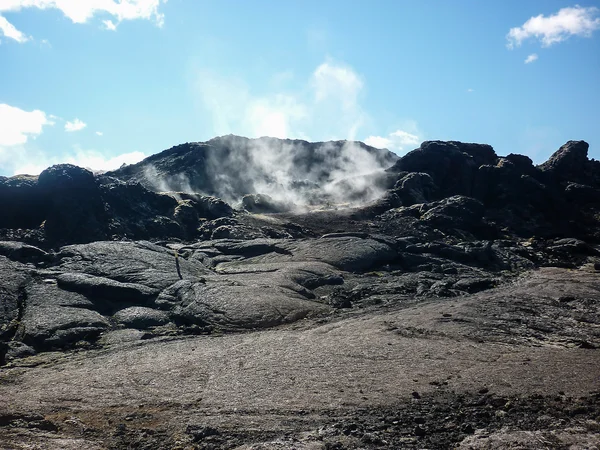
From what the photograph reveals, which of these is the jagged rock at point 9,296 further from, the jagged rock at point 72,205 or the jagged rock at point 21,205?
the jagged rock at point 21,205

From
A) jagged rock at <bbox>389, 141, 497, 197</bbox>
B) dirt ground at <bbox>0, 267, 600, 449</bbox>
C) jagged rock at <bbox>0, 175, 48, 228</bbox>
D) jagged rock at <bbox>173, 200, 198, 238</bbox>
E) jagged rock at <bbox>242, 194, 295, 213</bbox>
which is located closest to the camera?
dirt ground at <bbox>0, 267, 600, 449</bbox>

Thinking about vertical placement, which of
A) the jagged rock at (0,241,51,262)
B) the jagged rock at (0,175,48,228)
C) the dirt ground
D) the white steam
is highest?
the white steam

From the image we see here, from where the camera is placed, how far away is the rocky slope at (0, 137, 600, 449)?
20266 mm

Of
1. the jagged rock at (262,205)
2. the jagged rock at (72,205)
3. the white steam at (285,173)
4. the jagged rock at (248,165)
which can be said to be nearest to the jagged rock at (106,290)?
the jagged rock at (72,205)

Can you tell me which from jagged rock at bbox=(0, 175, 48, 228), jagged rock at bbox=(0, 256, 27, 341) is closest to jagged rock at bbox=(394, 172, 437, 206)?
jagged rock at bbox=(0, 175, 48, 228)

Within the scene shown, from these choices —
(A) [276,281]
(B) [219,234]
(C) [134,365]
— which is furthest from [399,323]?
(B) [219,234]

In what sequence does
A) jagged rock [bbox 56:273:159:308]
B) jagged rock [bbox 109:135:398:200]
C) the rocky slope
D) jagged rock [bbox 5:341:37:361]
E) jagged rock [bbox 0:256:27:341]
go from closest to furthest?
the rocky slope < jagged rock [bbox 5:341:37:361] < jagged rock [bbox 0:256:27:341] < jagged rock [bbox 56:273:159:308] < jagged rock [bbox 109:135:398:200]

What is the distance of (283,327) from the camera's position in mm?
34344

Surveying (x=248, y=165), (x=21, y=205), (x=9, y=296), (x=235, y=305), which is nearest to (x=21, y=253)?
(x=9, y=296)

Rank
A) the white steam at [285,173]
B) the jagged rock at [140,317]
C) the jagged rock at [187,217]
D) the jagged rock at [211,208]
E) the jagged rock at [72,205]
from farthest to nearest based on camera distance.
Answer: the white steam at [285,173]
the jagged rock at [211,208]
the jagged rock at [187,217]
the jagged rock at [72,205]
the jagged rock at [140,317]

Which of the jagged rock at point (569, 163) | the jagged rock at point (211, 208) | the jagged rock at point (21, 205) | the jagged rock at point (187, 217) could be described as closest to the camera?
the jagged rock at point (21, 205)

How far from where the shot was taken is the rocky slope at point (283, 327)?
20.3m

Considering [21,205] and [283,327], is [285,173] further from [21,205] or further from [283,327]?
[283,327]

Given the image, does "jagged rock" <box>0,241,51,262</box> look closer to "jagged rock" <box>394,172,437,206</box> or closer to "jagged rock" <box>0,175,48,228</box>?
"jagged rock" <box>0,175,48,228</box>
